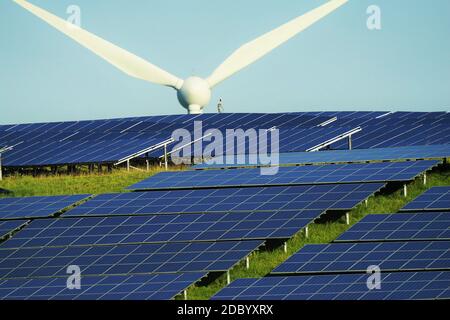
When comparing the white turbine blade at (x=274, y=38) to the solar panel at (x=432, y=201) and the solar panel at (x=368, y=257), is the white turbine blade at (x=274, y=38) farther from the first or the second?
the solar panel at (x=368, y=257)

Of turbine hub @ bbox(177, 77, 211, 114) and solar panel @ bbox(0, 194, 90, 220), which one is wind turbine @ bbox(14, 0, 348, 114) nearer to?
turbine hub @ bbox(177, 77, 211, 114)

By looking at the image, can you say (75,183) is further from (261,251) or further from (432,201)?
(432,201)

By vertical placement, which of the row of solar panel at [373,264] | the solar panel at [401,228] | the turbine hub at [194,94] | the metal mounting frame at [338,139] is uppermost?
the turbine hub at [194,94]

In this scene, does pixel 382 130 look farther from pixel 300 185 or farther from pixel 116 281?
pixel 116 281

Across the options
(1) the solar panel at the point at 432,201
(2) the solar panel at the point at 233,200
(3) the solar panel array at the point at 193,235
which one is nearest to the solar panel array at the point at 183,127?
(3) the solar panel array at the point at 193,235

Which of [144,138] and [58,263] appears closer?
[58,263]
